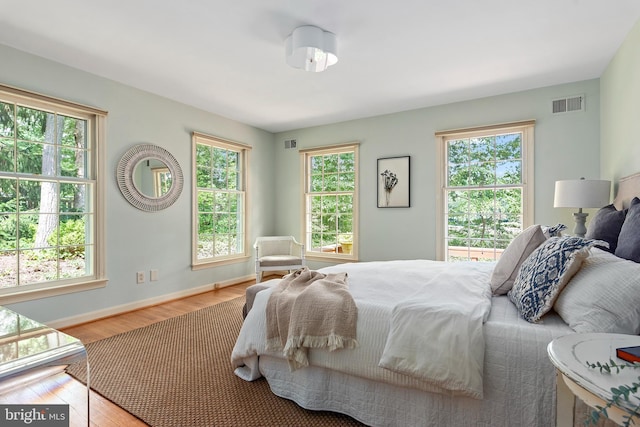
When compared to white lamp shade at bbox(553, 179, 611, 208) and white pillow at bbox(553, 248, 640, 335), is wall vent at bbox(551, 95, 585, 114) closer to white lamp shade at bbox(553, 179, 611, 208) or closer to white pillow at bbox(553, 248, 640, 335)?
white lamp shade at bbox(553, 179, 611, 208)

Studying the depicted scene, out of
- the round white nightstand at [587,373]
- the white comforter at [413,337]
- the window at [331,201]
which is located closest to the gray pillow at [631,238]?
the white comforter at [413,337]

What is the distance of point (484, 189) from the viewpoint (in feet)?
13.6

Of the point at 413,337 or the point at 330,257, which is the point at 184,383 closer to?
the point at 413,337

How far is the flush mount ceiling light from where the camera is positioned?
2486 millimetres

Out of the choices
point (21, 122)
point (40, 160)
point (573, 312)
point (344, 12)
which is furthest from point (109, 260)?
point (573, 312)

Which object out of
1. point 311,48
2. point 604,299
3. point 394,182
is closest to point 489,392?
point 604,299

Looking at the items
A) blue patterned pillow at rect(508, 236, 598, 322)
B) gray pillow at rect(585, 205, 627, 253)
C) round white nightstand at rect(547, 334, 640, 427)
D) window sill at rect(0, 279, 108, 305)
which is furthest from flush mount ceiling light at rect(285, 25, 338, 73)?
window sill at rect(0, 279, 108, 305)

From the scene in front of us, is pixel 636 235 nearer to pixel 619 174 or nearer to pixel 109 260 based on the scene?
pixel 619 174

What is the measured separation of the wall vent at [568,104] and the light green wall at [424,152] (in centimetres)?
4

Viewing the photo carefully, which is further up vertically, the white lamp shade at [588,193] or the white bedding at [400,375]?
the white lamp shade at [588,193]

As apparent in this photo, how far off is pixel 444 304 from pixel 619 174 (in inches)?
97.8

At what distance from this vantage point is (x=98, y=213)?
3439mm

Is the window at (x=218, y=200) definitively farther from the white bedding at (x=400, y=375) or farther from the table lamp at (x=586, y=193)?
the table lamp at (x=586, y=193)

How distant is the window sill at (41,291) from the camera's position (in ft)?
9.37
